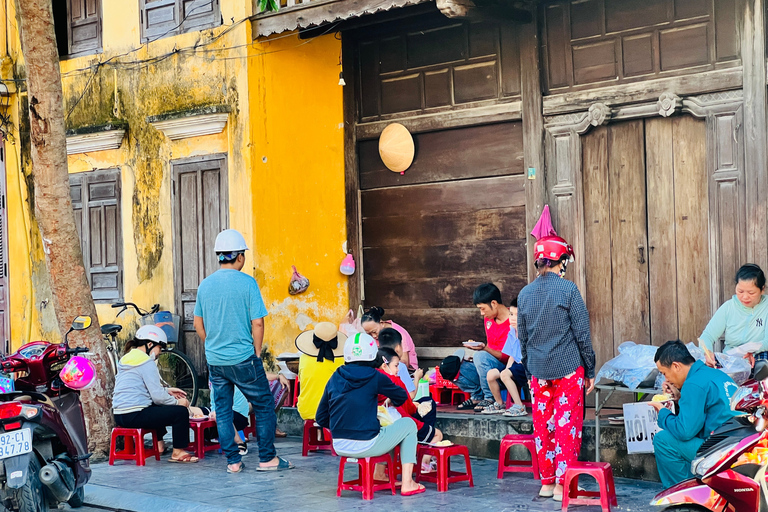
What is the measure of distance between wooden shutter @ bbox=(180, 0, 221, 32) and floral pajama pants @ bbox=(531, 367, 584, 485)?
6440 millimetres

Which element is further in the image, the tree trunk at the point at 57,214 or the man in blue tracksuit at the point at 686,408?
the tree trunk at the point at 57,214

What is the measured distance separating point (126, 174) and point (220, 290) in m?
4.59

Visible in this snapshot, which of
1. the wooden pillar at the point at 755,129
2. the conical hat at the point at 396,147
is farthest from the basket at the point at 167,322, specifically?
the wooden pillar at the point at 755,129

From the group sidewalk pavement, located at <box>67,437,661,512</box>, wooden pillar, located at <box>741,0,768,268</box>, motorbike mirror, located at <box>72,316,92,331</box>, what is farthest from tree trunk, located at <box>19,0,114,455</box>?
wooden pillar, located at <box>741,0,768,268</box>

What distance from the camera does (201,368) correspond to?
37.4 feet

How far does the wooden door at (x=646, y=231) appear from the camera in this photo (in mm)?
8648

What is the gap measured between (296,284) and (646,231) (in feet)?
13.3

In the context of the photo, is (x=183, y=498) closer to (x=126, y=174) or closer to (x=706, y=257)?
(x=706, y=257)

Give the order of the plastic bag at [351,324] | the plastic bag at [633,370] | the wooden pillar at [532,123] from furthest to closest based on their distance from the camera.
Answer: the plastic bag at [351,324] → the wooden pillar at [532,123] → the plastic bag at [633,370]

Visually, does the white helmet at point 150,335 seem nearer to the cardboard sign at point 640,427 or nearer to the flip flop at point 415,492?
the flip flop at point 415,492

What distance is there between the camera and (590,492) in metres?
6.55

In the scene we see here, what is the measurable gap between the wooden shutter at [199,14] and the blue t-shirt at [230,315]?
421cm

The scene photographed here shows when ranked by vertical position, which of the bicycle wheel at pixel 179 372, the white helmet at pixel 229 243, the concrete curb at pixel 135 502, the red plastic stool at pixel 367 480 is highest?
the white helmet at pixel 229 243

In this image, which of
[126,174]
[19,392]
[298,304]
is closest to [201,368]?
[298,304]
